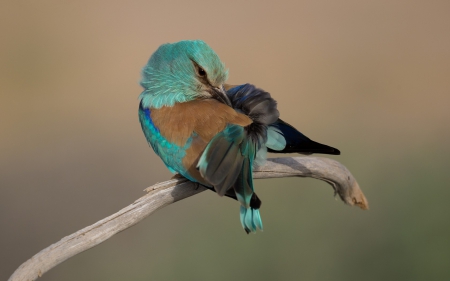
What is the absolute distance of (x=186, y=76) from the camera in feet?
12.4

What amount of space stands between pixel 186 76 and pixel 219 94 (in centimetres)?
21

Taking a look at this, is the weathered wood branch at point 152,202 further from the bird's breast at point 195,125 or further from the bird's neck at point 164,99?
the bird's neck at point 164,99

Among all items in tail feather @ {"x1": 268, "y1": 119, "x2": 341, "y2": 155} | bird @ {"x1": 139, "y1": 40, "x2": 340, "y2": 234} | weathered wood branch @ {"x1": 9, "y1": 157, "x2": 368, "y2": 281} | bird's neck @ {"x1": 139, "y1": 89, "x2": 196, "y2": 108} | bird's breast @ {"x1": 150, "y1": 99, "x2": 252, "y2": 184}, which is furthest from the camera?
bird's neck @ {"x1": 139, "y1": 89, "x2": 196, "y2": 108}

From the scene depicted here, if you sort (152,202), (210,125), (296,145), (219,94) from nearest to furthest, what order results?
(152,202), (210,125), (296,145), (219,94)

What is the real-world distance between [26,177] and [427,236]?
404cm

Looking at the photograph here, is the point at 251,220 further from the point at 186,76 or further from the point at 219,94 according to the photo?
the point at 186,76

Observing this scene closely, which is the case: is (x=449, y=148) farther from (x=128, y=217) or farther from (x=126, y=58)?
(x=128, y=217)

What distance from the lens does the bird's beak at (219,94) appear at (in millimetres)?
3639

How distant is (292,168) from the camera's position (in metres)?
3.54

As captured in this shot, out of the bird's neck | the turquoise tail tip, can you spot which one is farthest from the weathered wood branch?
the bird's neck

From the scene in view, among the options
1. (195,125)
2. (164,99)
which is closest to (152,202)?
(195,125)

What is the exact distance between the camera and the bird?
3180 mm

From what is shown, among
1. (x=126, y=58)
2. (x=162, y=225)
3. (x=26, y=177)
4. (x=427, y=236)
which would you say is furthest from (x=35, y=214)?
(x=427, y=236)

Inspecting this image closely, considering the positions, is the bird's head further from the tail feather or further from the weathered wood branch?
the weathered wood branch
